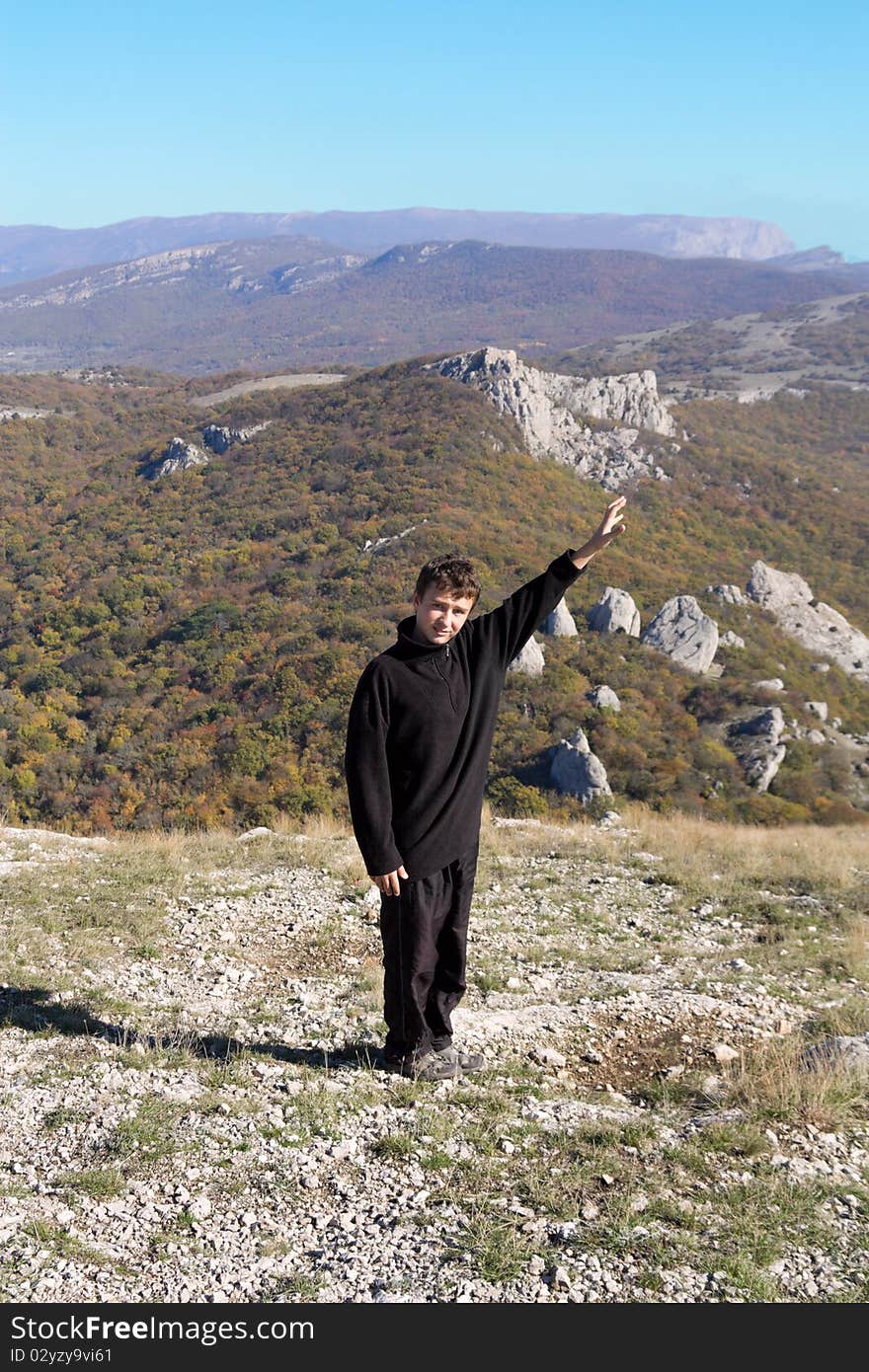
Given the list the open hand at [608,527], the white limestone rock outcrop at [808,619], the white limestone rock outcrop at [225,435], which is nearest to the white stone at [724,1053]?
the open hand at [608,527]

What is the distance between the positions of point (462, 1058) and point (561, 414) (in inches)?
2195

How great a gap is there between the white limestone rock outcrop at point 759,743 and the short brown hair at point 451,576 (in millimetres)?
28194

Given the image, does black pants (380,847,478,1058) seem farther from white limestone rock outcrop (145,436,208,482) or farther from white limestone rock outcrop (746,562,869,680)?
white limestone rock outcrop (145,436,208,482)

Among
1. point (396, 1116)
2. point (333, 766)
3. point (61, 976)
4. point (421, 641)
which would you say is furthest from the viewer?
point (333, 766)

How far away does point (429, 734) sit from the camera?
365cm

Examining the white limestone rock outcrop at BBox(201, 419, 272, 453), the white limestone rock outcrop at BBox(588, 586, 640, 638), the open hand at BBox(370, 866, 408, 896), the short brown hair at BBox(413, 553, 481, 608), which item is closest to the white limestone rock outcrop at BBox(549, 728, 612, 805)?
the white limestone rock outcrop at BBox(588, 586, 640, 638)

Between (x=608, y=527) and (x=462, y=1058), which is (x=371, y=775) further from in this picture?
(x=462, y=1058)

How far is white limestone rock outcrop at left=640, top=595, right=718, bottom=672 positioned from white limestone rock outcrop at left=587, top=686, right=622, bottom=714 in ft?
17.4

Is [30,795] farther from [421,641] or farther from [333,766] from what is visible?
[421,641]

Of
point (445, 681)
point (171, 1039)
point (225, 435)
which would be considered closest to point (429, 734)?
point (445, 681)

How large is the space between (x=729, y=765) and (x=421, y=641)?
28203mm

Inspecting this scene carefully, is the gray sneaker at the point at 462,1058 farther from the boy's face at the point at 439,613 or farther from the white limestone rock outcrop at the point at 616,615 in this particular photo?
the white limestone rock outcrop at the point at 616,615

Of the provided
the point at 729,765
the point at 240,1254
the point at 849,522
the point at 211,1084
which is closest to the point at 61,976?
the point at 211,1084

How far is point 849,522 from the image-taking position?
186ft
